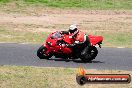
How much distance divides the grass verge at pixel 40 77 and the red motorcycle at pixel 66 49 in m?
1.93

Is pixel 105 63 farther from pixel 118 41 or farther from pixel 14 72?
pixel 118 41

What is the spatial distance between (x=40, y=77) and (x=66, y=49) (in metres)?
4.08

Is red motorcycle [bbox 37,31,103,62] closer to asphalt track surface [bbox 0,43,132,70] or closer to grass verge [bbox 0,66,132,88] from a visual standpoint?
asphalt track surface [bbox 0,43,132,70]

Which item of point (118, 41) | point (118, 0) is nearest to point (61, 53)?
point (118, 41)

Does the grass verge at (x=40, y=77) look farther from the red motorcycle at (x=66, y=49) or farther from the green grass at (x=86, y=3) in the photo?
the green grass at (x=86, y=3)

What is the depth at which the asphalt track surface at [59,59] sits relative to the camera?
2167cm

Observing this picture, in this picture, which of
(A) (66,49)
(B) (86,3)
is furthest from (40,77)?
(B) (86,3)

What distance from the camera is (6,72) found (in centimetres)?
1942

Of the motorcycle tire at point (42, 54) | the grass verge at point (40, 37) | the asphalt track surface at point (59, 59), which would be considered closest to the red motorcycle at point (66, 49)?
the motorcycle tire at point (42, 54)

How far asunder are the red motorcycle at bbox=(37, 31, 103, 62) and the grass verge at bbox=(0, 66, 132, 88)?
193 cm

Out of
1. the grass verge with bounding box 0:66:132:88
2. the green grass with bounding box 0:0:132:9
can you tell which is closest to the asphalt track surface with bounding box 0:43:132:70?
the grass verge with bounding box 0:66:132:88

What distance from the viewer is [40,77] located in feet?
61.4

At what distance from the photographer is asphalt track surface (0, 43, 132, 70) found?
21672 millimetres

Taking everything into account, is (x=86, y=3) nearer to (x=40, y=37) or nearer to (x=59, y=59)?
(x=40, y=37)
